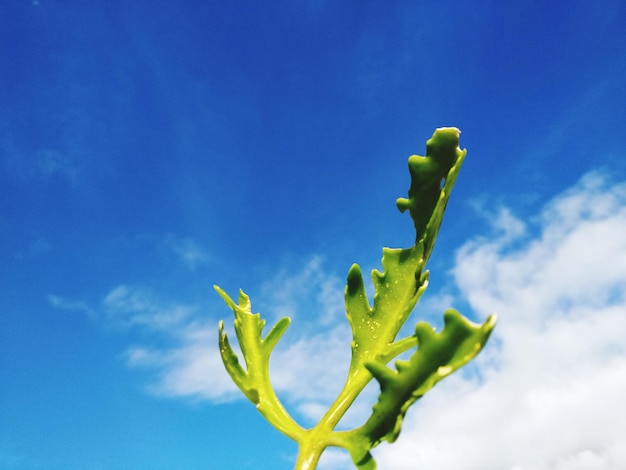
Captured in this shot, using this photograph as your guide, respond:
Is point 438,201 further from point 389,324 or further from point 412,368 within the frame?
point 412,368

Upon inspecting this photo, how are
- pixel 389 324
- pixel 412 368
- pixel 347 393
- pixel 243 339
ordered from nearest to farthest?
pixel 412 368, pixel 347 393, pixel 389 324, pixel 243 339

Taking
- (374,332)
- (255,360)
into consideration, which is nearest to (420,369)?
(374,332)

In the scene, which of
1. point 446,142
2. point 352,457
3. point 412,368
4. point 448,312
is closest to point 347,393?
point 352,457

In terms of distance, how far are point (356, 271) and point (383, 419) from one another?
0.92 meters

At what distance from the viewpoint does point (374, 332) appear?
308cm

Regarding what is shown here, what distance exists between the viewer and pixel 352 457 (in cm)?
258

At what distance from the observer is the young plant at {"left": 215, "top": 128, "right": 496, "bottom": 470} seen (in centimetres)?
256

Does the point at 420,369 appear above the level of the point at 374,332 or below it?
below

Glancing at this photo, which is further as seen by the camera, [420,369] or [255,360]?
[255,360]

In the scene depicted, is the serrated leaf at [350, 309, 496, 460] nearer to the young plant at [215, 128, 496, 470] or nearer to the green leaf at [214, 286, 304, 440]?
the young plant at [215, 128, 496, 470]

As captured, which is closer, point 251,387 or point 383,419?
point 383,419

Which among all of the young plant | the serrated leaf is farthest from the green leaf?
the serrated leaf

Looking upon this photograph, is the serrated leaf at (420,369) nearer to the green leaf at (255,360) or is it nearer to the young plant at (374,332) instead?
the young plant at (374,332)

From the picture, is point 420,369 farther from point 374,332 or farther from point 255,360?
point 255,360
